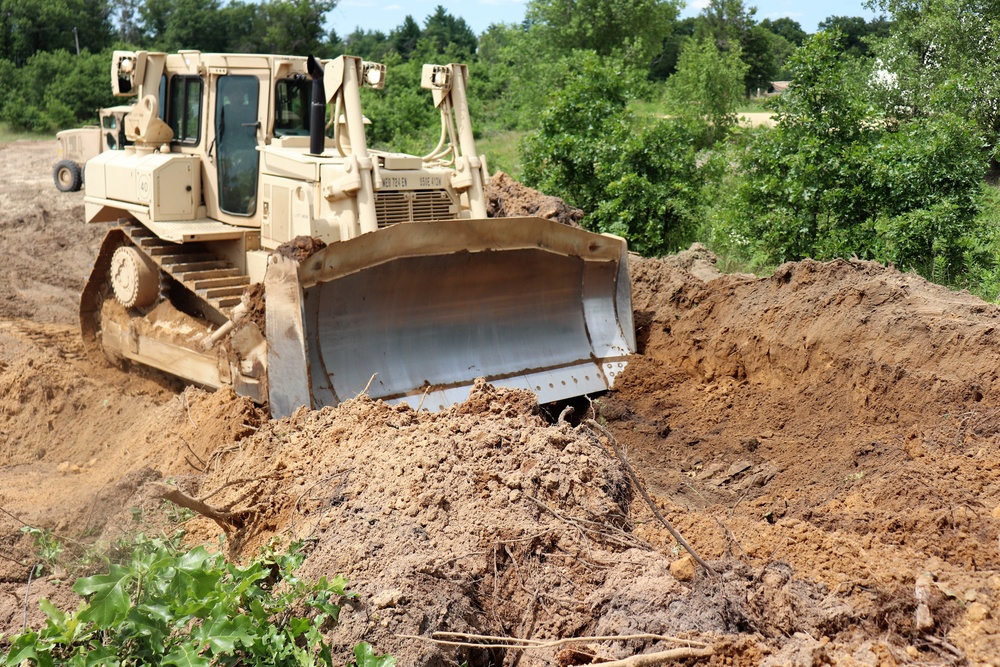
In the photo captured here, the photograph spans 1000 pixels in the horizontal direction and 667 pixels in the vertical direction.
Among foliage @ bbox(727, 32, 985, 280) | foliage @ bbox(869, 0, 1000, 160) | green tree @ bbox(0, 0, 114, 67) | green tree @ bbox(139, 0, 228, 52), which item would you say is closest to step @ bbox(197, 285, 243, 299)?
foliage @ bbox(727, 32, 985, 280)

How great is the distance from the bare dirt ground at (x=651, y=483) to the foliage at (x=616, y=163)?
9.05 ft

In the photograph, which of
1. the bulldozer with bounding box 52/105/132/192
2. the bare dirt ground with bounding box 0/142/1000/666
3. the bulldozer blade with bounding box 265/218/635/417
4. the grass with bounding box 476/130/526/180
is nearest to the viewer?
the bare dirt ground with bounding box 0/142/1000/666

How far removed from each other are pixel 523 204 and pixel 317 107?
4492 millimetres

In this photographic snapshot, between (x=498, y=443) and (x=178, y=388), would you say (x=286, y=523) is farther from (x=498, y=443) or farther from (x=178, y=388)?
(x=178, y=388)

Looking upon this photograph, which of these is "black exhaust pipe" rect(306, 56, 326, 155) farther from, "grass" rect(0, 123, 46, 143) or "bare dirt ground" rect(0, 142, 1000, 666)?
"grass" rect(0, 123, 46, 143)

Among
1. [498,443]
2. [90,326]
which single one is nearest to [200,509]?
[498,443]

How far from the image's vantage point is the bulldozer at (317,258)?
6.53 meters

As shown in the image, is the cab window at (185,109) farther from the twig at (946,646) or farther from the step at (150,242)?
the twig at (946,646)

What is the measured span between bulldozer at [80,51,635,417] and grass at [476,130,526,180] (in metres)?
9.65

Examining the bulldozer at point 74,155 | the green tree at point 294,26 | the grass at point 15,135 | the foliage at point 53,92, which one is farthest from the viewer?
the green tree at point 294,26

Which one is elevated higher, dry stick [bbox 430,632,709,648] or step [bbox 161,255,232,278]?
step [bbox 161,255,232,278]

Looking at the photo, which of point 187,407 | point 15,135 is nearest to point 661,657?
point 187,407

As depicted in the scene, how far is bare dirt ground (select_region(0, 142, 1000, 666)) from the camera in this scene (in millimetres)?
3633

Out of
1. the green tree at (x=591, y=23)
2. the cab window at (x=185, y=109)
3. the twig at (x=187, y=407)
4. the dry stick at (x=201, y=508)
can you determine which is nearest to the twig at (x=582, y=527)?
the dry stick at (x=201, y=508)
